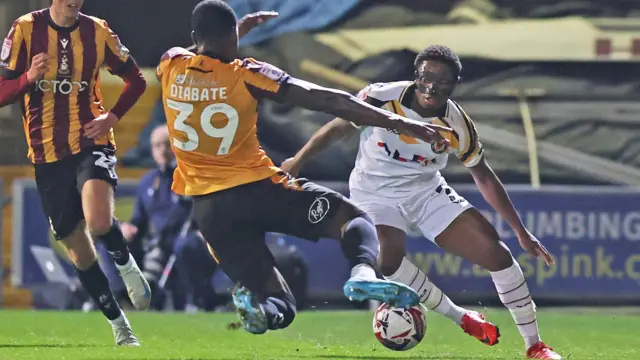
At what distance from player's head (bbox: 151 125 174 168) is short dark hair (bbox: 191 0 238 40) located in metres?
6.99

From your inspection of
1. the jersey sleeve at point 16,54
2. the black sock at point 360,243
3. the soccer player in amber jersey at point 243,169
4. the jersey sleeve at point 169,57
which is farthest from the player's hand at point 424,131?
the jersey sleeve at point 16,54

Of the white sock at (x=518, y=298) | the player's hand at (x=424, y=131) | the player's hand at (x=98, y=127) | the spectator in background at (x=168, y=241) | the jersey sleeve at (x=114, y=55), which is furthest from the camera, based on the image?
the spectator in background at (x=168, y=241)

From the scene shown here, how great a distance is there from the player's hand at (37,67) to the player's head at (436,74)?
2.23 meters

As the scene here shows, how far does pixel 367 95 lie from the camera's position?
26.9 feet

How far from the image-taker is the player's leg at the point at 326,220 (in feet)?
21.9

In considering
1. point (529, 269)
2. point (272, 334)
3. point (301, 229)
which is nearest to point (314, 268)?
point (529, 269)

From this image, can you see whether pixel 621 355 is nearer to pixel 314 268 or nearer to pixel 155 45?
pixel 314 268

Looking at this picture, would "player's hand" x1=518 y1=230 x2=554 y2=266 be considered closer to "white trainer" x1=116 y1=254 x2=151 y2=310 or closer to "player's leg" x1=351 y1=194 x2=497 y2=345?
"player's leg" x1=351 y1=194 x2=497 y2=345

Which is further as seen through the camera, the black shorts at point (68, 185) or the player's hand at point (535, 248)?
the black shorts at point (68, 185)

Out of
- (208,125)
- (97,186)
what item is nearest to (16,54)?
(97,186)

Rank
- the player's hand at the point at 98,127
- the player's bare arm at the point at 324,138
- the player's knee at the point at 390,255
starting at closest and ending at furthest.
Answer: the player's bare arm at the point at 324,138 → the player's knee at the point at 390,255 → the player's hand at the point at 98,127

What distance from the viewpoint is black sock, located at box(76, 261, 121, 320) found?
852cm

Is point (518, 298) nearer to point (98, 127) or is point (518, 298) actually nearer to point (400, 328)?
point (400, 328)

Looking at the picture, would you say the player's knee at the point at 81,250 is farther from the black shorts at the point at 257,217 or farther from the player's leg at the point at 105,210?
the black shorts at the point at 257,217
